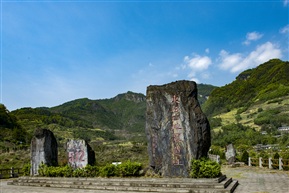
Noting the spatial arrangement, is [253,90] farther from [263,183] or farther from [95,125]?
[263,183]

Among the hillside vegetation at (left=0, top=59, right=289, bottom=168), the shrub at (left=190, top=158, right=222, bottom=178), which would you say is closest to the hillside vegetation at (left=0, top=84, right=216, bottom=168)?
the hillside vegetation at (left=0, top=59, right=289, bottom=168)

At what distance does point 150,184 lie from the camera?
465 inches

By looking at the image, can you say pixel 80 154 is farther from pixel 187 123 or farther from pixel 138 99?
pixel 138 99

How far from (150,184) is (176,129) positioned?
253 centimetres

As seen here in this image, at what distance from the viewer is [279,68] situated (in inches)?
4129

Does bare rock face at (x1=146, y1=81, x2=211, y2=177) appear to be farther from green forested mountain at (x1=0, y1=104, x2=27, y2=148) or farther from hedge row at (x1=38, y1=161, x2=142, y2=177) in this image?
green forested mountain at (x1=0, y1=104, x2=27, y2=148)

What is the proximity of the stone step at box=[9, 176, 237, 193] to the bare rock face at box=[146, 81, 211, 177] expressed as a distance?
0.88 meters

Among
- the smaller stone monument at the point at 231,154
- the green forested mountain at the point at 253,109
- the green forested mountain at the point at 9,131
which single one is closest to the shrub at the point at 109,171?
the smaller stone monument at the point at 231,154

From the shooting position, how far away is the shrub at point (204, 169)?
11.4 m

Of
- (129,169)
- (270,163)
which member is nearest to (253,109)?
(270,163)

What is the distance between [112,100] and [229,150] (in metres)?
158

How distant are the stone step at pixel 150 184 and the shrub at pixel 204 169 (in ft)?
1.04

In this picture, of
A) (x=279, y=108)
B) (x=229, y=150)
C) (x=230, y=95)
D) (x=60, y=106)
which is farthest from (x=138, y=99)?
(x=229, y=150)

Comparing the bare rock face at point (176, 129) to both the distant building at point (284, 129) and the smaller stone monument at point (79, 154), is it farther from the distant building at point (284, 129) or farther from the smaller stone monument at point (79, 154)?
Result: the distant building at point (284, 129)
